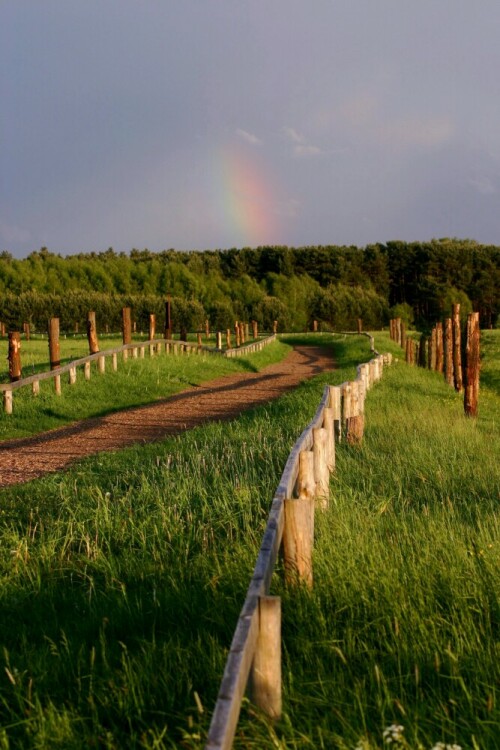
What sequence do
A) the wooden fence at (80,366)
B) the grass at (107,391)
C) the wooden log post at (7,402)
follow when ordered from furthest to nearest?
1. the wooden fence at (80,366)
2. the wooden log post at (7,402)
3. the grass at (107,391)

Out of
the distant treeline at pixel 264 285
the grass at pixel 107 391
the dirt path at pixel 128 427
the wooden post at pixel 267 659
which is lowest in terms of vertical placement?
the dirt path at pixel 128 427

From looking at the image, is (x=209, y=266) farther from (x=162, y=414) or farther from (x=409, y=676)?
(x=409, y=676)

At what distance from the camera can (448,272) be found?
121 meters

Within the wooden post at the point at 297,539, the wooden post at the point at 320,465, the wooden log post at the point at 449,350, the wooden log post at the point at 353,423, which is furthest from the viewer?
the wooden log post at the point at 449,350

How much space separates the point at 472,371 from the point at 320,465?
11.3 meters

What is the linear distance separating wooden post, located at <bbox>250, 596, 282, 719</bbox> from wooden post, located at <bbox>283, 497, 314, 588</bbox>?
1168 mm

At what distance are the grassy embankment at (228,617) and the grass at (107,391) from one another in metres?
7.34

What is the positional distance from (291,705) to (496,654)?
3.47 feet

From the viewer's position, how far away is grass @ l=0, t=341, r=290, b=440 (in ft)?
48.7

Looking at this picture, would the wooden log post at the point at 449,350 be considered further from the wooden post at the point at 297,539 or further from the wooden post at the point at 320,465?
the wooden post at the point at 297,539

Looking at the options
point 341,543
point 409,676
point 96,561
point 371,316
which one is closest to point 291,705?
point 409,676

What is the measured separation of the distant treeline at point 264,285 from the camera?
76625 mm

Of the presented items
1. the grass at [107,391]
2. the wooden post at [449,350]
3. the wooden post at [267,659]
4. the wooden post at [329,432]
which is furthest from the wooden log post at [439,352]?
the wooden post at [267,659]

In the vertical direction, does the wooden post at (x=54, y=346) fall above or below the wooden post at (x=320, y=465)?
above
